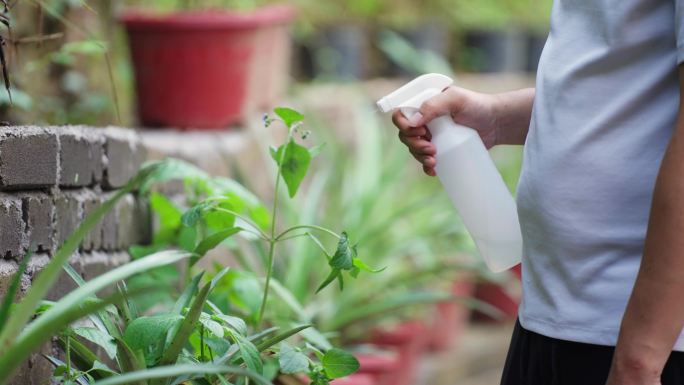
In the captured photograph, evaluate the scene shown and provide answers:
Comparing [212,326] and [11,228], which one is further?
[11,228]

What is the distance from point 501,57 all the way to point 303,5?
1.33 metres

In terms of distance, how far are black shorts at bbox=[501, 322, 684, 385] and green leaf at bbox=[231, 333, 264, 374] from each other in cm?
29

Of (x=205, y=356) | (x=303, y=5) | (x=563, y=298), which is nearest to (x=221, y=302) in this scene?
(x=205, y=356)

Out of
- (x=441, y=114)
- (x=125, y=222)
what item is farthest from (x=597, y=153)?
(x=125, y=222)

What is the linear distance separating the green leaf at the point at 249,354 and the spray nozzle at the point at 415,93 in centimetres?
33

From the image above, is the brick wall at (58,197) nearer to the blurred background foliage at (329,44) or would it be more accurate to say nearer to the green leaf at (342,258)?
the blurred background foliage at (329,44)

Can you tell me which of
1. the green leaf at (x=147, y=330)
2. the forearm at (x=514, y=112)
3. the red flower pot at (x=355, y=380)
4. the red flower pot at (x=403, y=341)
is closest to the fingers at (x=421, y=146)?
the forearm at (x=514, y=112)

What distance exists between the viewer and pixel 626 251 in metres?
1.11

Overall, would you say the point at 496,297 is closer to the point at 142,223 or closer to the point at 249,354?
the point at 142,223

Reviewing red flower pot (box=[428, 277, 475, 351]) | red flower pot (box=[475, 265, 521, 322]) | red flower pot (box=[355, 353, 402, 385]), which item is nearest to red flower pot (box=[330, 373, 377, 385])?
red flower pot (box=[355, 353, 402, 385])

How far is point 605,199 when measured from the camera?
1103 millimetres

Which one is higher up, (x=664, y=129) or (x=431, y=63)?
(x=664, y=129)

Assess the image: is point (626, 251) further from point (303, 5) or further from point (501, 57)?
point (501, 57)

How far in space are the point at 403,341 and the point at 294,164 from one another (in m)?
1.40
